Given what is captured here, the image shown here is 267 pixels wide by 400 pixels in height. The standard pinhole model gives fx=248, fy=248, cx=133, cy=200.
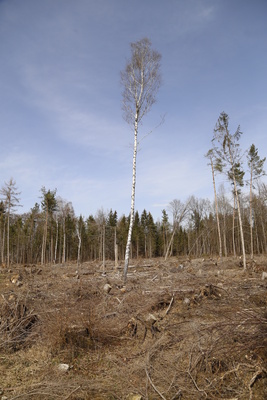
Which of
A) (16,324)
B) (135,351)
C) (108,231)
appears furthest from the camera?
(108,231)

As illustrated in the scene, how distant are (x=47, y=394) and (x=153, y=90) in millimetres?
15023

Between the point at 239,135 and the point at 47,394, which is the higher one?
the point at 239,135

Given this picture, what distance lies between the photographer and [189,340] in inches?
211

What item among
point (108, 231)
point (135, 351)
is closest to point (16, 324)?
point (135, 351)

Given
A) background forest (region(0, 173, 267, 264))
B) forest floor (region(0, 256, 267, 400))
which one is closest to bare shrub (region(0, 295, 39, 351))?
forest floor (region(0, 256, 267, 400))

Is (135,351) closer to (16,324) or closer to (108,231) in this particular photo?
(16,324)

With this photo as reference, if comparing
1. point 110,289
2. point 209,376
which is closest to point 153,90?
point 110,289

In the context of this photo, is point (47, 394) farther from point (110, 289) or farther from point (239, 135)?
point (239, 135)

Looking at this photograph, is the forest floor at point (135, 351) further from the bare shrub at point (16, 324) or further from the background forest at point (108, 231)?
the background forest at point (108, 231)

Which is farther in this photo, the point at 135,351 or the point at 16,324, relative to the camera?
the point at 16,324


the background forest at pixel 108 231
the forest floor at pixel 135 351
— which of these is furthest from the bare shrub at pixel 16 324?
the background forest at pixel 108 231

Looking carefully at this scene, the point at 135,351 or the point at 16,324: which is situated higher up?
the point at 16,324

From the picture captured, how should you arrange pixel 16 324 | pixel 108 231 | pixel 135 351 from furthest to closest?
pixel 108 231
pixel 16 324
pixel 135 351

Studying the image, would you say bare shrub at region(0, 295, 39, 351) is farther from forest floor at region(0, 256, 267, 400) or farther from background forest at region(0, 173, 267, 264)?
background forest at region(0, 173, 267, 264)
